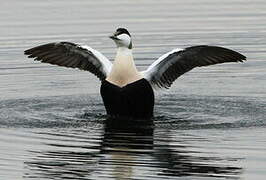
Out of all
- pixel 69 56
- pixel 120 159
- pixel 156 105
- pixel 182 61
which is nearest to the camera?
pixel 120 159

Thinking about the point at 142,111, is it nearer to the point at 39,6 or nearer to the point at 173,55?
the point at 173,55

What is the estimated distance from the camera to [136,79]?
73.2ft

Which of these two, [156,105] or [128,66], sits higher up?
[128,66]

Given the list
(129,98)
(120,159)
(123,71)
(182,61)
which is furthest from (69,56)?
(120,159)

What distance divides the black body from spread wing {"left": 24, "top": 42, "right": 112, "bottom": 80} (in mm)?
834

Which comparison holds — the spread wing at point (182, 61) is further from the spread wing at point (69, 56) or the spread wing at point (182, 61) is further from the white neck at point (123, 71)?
the spread wing at point (69, 56)

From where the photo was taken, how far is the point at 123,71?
22.2m

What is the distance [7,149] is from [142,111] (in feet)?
12.7

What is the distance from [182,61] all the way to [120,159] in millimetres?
4784

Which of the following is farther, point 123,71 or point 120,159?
point 123,71

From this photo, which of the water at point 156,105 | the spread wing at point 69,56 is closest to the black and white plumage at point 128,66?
the spread wing at point 69,56

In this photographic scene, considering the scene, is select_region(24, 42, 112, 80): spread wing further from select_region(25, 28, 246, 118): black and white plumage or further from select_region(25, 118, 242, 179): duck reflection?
select_region(25, 118, 242, 179): duck reflection

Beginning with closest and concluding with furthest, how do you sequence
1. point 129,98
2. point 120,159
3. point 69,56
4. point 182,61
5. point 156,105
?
point 120,159 < point 129,98 < point 182,61 < point 69,56 < point 156,105

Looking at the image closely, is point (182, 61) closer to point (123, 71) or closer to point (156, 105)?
point (156, 105)
